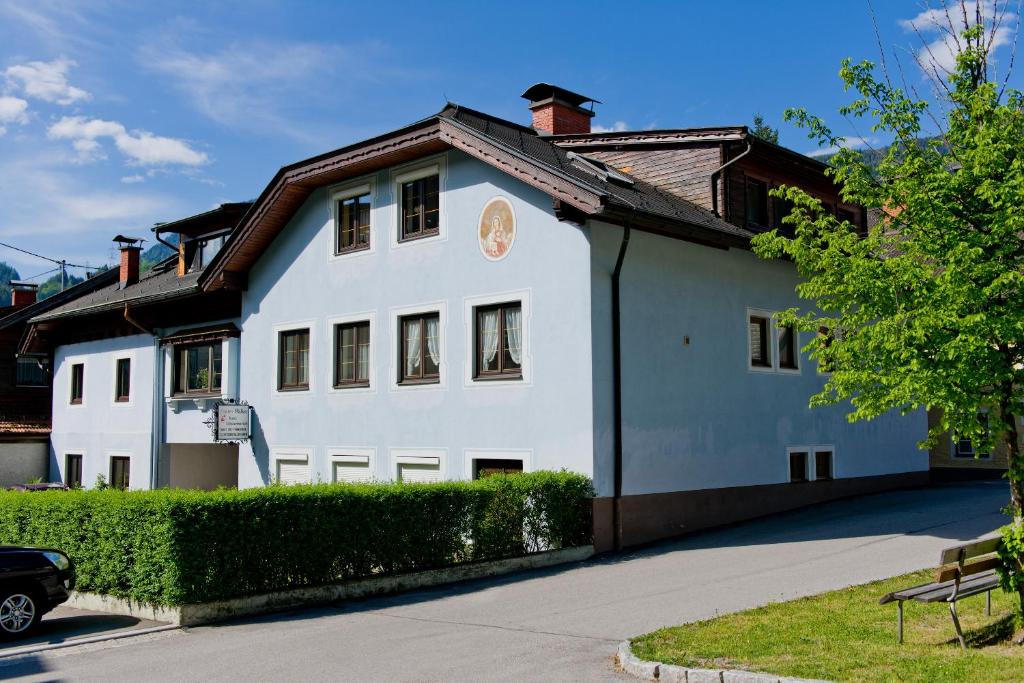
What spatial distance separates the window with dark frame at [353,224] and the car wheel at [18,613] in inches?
419

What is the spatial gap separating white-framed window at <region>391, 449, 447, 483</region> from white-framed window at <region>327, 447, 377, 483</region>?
649mm

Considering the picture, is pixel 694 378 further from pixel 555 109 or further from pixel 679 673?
pixel 679 673

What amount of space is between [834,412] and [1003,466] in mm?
9882

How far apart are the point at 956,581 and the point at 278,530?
308 inches

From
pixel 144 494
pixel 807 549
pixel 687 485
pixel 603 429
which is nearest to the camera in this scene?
pixel 144 494

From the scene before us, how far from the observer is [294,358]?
73.2 ft

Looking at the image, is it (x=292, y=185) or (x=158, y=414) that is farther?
(x=158, y=414)

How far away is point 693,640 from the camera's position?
8898mm

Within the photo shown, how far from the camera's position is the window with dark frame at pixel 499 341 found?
17391 millimetres

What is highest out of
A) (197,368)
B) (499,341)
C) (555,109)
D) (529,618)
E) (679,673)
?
(555,109)

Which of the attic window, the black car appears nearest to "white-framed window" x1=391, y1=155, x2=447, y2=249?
the attic window

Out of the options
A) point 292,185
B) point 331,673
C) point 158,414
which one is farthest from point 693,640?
point 158,414

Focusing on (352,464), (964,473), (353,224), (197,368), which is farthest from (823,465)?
(197,368)

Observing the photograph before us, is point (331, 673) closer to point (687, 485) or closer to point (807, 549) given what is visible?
point (807, 549)
